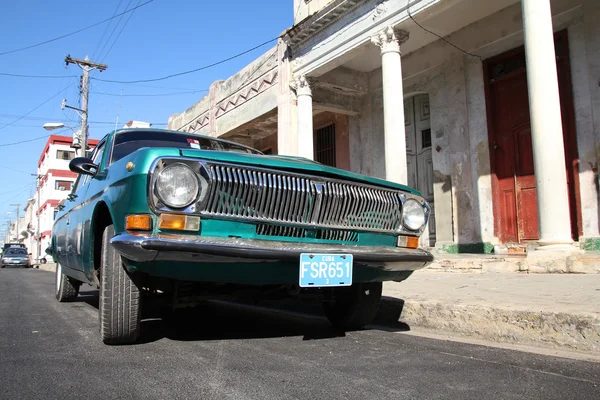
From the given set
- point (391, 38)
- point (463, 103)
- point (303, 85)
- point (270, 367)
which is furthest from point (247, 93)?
point (270, 367)

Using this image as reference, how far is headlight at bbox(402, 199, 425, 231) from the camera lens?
353cm

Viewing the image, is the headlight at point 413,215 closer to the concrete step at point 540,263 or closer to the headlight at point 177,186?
the headlight at point 177,186

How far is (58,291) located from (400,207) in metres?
5.11

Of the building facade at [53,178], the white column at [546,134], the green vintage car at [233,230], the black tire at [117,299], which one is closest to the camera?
the green vintage car at [233,230]

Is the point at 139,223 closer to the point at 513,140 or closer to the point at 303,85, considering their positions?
the point at 513,140

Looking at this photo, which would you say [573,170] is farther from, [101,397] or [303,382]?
[101,397]

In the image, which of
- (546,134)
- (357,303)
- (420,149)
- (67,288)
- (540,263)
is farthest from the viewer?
(420,149)

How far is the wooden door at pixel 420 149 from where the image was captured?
12.1m

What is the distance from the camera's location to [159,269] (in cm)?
263

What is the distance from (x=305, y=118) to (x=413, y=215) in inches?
376

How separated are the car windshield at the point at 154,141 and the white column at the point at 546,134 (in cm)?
506

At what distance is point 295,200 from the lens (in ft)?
9.67

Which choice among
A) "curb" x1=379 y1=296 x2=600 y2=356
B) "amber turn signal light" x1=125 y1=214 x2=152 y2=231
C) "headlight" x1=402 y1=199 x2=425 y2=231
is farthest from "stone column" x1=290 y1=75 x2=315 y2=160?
"amber turn signal light" x1=125 y1=214 x2=152 y2=231

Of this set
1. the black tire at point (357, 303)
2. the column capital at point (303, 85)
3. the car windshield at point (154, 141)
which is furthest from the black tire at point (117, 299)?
the column capital at point (303, 85)
